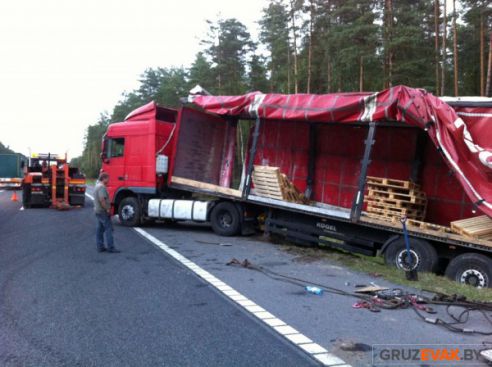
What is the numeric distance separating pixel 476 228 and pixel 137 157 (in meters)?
9.28

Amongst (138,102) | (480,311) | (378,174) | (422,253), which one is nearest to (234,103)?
(378,174)

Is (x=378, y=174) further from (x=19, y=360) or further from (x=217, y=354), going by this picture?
(x=19, y=360)

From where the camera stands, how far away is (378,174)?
431 inches

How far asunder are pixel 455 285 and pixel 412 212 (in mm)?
2310

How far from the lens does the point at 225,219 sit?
1259 centimetres

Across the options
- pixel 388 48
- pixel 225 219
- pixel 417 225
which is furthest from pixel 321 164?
pixel 388 48

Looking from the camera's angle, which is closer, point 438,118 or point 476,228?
point 476,228

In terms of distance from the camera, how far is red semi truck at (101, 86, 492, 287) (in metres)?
7.88

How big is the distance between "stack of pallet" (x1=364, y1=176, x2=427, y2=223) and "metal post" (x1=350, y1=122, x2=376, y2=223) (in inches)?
10.8

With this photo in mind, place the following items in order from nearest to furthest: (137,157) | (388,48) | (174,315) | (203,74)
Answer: (174,315) < (137,157) < (388,48) < (203,74)

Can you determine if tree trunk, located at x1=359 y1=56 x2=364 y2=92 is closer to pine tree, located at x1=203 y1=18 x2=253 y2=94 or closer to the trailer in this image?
pine tree, located at x1=203 y1=18 x2=253 y2=94

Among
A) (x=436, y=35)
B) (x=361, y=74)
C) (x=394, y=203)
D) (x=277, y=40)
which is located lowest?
(x=394, y=203)

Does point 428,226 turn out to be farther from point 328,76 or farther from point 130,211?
point 328,76

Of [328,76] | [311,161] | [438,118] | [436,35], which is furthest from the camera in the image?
[328,76]
